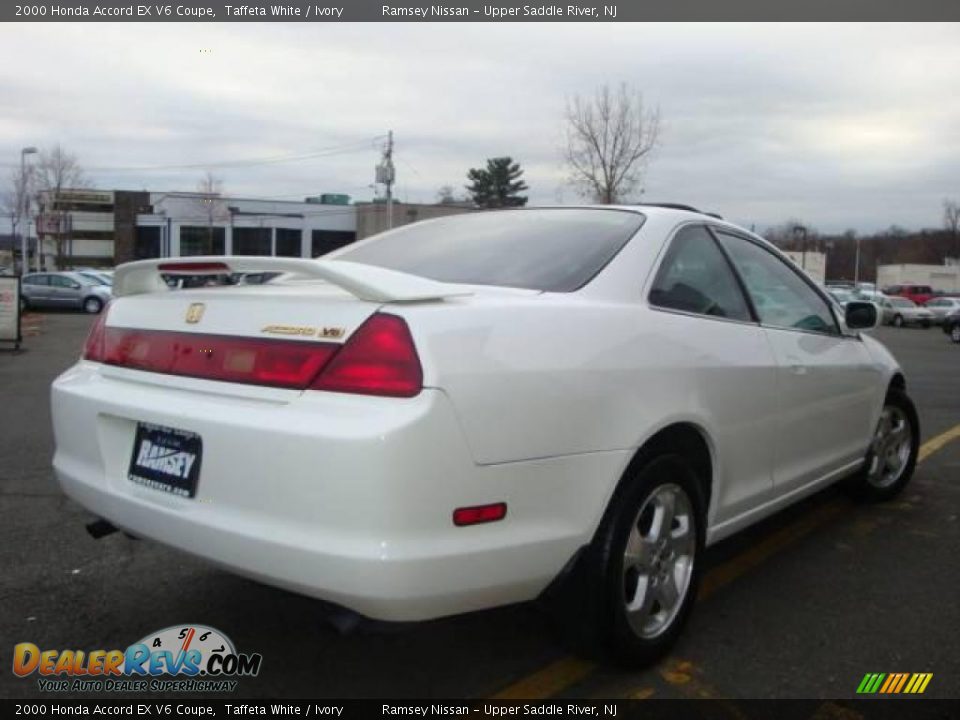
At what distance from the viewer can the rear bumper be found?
2121 mm

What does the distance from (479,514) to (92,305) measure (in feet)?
99.4

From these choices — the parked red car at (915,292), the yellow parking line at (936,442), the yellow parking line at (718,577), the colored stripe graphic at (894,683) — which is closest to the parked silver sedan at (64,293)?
the yellow parking line at (936,442)

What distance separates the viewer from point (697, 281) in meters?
3.29

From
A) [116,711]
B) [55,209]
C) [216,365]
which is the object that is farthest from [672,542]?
[55,209]

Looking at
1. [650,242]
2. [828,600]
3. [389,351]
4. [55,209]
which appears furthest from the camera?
[55,209]

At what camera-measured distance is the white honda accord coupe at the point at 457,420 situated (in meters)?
2.17

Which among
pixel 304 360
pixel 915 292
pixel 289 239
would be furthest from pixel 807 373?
pixel 289 239

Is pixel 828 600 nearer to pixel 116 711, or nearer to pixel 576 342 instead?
pixel 576 342

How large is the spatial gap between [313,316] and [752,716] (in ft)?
5.90

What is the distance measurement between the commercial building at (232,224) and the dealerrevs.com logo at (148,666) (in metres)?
58.5

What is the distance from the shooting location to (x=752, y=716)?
2.54m

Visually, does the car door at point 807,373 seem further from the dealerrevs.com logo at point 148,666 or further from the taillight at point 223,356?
the dealerrevs.com logo at point 148,666

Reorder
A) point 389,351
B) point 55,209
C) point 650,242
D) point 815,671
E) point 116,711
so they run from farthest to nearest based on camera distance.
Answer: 1. point 55,209
2. point 650,242
3. point 815,671
4. point 116,711
5. point 389,351

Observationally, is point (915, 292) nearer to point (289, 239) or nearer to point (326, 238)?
point (326, 238)
